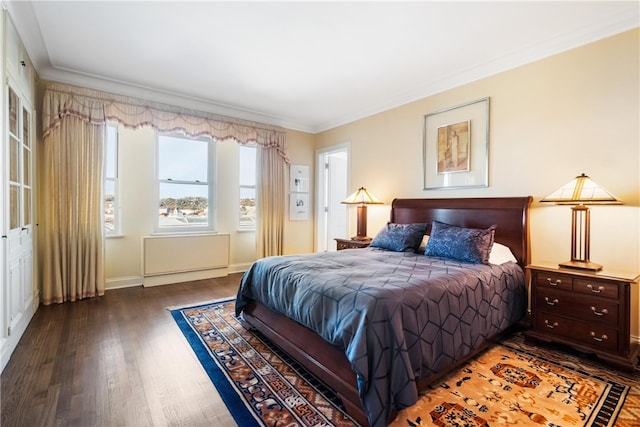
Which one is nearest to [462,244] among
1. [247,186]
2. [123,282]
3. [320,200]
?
[320,200]

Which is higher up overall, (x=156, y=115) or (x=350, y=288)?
(x=156, y=115)

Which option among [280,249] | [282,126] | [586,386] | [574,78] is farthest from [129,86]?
[586,386]

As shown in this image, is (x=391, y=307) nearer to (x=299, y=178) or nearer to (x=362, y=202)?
(x=362, y=202)

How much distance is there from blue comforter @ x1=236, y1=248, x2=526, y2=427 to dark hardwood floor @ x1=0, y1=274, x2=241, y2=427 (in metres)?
0.73

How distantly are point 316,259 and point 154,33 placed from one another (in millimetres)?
2504

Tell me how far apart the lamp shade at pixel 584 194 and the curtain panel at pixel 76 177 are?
448cm

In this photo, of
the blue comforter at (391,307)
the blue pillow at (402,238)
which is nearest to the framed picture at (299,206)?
the blue pillow at (402,238)

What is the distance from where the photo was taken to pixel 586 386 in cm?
193

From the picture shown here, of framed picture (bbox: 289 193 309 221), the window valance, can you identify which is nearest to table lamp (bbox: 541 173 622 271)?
framed picture (bbox: 289 193 309 221)

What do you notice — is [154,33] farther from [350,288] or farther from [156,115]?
[350,288]

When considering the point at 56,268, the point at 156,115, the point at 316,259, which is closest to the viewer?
the point at 316,259

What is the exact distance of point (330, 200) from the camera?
5.86 meters

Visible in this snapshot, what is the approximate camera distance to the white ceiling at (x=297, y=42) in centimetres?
236

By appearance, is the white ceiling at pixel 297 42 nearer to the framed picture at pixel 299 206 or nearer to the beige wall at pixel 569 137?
the beige wall at pixel 569 137
